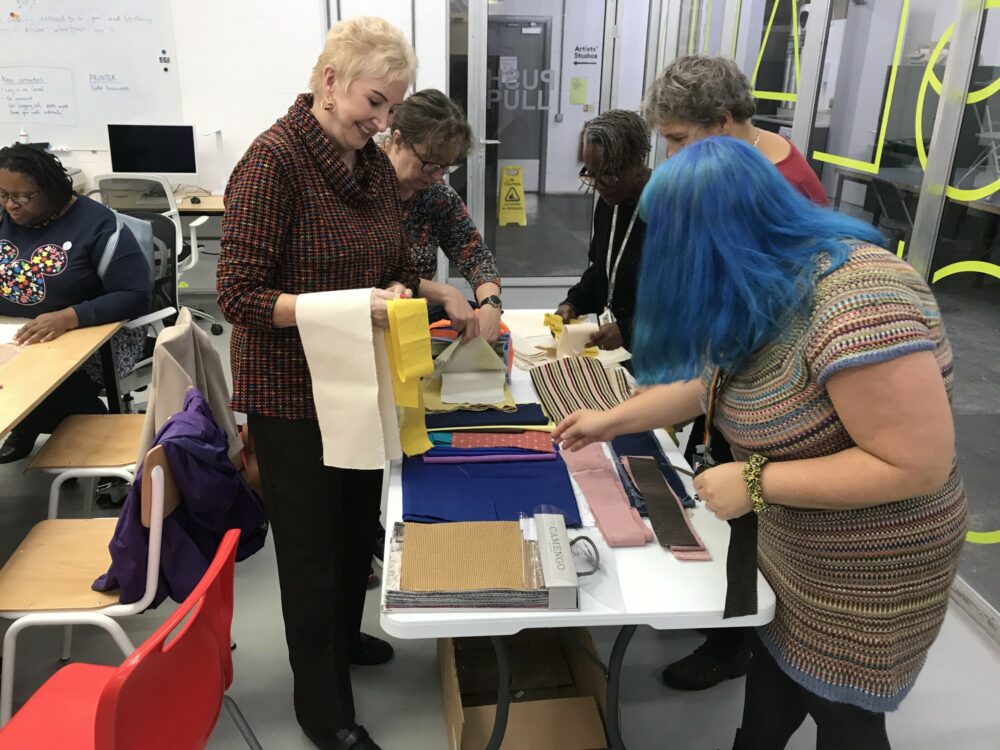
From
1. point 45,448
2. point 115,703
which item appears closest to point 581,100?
point 45,448

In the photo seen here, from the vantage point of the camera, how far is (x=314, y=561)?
164cm

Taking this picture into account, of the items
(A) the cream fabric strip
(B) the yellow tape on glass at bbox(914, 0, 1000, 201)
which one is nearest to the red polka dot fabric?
(A) the cream fabric strip

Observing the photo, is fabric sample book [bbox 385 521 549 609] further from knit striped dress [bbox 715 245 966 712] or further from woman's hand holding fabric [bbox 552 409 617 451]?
knit striped dress [bbox 715 245 966 712]

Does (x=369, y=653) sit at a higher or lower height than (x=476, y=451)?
lower

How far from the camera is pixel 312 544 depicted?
5.34 ft

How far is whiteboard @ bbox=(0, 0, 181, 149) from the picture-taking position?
5.01 m

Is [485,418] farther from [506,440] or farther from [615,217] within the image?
[615,217]

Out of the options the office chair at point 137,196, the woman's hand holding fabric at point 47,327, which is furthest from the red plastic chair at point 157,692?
the office chair at point 137,196

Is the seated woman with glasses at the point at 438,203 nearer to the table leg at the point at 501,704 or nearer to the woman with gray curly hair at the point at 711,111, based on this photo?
the woman with gray curly hair at the point at 711,111

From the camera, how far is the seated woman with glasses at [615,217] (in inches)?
76.8

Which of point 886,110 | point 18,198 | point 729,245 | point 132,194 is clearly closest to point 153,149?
point 132,194

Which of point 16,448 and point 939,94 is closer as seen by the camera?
point 939,94

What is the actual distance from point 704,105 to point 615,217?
0.48 meters

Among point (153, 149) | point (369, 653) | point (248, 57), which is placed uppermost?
point (248, 57)
